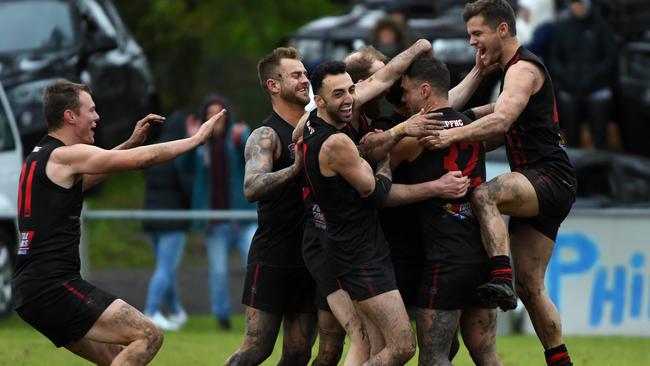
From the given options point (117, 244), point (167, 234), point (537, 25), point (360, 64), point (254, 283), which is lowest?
point (117, 244)

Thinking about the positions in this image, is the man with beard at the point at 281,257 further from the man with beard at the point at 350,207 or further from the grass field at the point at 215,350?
the grass field at the point at 215,350

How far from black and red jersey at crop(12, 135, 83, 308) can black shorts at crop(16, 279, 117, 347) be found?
6 cm

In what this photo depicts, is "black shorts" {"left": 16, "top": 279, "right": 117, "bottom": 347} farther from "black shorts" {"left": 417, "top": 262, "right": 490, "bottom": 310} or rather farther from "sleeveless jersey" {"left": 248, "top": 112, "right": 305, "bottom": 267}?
"black shorts" {"left": 417, "top": 262, "right": 490, "bottom": 310}

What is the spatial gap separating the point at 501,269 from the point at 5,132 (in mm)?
8019

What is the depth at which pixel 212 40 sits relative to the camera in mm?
27641

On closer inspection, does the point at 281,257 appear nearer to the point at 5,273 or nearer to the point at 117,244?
the point at 5,273

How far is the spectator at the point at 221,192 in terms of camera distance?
49.9 feet

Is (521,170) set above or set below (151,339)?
above

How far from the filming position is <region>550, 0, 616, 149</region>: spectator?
17531mm

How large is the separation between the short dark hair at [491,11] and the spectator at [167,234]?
20.5 feet

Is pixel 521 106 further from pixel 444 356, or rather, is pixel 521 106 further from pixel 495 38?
pixel 444 356

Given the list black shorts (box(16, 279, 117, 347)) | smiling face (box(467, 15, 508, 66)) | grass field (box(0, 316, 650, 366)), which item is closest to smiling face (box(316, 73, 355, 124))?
smiling face (box(467, 15, 508, 66))

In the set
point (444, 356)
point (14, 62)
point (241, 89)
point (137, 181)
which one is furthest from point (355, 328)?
point (241, 89)

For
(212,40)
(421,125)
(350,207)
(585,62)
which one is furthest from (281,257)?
(212,40)
